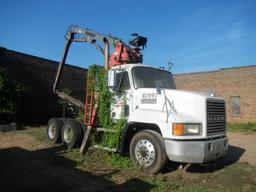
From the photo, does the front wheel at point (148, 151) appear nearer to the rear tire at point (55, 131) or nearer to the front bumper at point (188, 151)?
the front bumper at point (188, 151)

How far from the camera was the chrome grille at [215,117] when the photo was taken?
6.49 meters

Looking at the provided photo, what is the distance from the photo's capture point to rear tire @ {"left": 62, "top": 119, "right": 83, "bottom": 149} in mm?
9070

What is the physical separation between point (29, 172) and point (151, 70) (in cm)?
435

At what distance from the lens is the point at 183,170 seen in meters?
6.97

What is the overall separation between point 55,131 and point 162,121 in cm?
546

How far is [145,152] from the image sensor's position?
262 inches

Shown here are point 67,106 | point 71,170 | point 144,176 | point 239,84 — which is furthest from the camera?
point 239,84

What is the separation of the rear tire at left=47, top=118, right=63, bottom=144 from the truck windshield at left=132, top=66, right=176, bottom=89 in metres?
4.31

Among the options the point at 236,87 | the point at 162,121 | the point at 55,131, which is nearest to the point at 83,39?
the point at 55,131

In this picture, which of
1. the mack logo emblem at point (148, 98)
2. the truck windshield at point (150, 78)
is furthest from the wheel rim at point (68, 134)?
the mack logo emblem at point (148, 98)

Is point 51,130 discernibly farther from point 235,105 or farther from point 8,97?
point 235,105

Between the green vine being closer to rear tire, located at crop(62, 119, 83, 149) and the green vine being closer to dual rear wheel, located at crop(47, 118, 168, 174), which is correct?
dual rear wheel, located at crop(47, 118, 168, 174)

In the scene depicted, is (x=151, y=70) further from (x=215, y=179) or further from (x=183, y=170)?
(x=215, y=179)

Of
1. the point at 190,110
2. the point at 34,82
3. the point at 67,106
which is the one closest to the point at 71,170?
the point at 190,110
